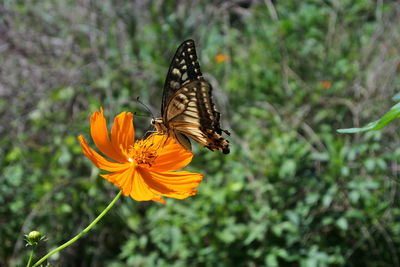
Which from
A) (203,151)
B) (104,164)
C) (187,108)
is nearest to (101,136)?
(104,164)

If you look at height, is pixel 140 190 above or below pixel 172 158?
below

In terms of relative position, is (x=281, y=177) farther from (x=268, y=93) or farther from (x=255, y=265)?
(x=268, y=93)

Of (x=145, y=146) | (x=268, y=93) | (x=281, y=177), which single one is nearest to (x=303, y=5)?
(x=268, y=93)

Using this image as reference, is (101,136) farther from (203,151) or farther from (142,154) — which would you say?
(203,151)

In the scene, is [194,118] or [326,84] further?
[326,84]

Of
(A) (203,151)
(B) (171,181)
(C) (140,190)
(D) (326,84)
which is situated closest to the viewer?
(C) (140,190)

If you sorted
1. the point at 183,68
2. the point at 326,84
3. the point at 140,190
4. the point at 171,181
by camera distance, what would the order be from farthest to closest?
the point at 326,84, the point at 183,68, the point at 171,181, the point at 140,190

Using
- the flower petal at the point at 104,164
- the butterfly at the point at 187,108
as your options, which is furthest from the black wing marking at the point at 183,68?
the flower petal at the point at 104,164

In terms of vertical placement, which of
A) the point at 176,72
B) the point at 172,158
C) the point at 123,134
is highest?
the point at 176,72

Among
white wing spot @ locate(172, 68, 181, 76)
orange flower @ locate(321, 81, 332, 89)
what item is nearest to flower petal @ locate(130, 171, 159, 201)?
white wing spot @ locate(172, 68, 181, 76)
